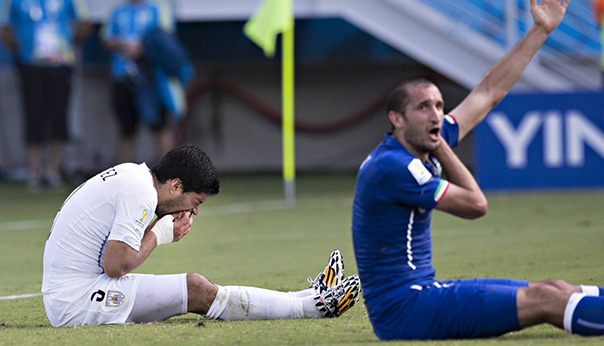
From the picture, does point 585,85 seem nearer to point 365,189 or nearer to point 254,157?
point 254,157

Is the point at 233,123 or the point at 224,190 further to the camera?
the point at 233,123

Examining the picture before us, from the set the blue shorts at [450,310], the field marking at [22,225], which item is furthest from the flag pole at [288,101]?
the blue shorts at [450,310]

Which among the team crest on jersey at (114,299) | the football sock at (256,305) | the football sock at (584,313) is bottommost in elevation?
the football sock at (256,305)

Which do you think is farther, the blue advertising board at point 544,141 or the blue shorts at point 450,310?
the blue advertising board at point 544,141

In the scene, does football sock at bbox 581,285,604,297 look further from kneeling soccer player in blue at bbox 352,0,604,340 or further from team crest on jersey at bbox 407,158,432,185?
team crest on jersey at bbox 407,158,432,185

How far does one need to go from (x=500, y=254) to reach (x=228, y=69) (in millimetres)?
11470

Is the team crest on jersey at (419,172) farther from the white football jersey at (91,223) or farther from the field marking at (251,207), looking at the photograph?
the field marking at (251,207)

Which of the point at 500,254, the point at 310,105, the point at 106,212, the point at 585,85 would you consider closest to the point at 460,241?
the point at 500,254

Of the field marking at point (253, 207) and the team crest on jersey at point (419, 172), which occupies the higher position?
the team crest on jersey at point (419, 172)

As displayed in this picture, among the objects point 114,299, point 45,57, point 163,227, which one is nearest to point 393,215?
point 163,227

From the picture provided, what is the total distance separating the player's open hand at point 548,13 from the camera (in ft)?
17.0

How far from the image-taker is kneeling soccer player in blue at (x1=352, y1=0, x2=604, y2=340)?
4559 mm

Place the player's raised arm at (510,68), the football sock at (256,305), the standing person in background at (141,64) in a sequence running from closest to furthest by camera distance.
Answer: the player's raised arm at (510,68), the football sock at (256,305), the standing person in background at (141,64)

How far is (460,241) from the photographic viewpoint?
9.71m
